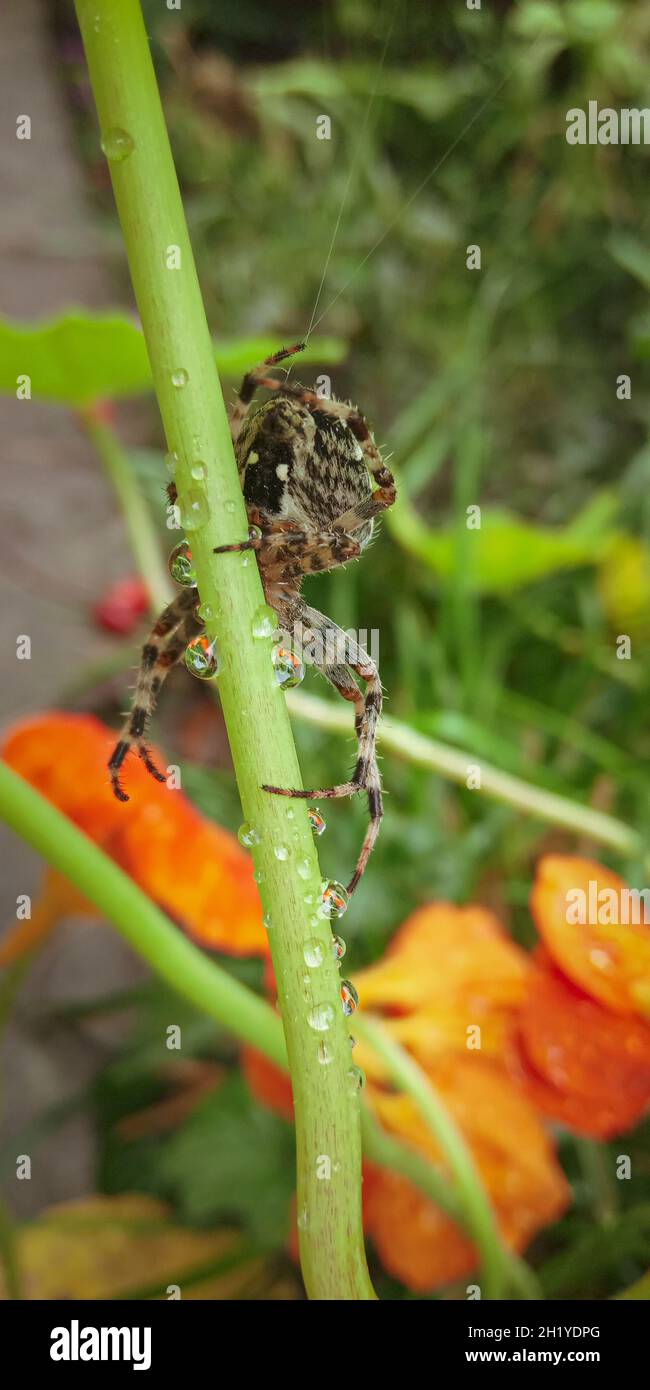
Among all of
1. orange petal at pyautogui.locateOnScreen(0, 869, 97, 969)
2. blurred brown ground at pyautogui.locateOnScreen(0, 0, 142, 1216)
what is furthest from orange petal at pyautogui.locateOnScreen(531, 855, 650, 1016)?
blurred brown ground at pyautogui.locateOnScreen(0, 0, 142, 1216)

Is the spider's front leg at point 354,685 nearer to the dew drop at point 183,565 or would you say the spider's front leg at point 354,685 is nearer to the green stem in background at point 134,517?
the dew drop at point 183,565

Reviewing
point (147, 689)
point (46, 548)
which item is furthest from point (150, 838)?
point (46, 548)

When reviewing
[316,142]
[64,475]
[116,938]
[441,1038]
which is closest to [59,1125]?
[116,938]

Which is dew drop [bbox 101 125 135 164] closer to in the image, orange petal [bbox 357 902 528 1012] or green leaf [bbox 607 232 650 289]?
orange petal [bbox 357 902 528 1012]

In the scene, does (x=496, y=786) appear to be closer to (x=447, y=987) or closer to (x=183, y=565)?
(x=447, y=987)

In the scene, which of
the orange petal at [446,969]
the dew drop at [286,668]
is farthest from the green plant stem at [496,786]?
the dew drop at [286,668]
